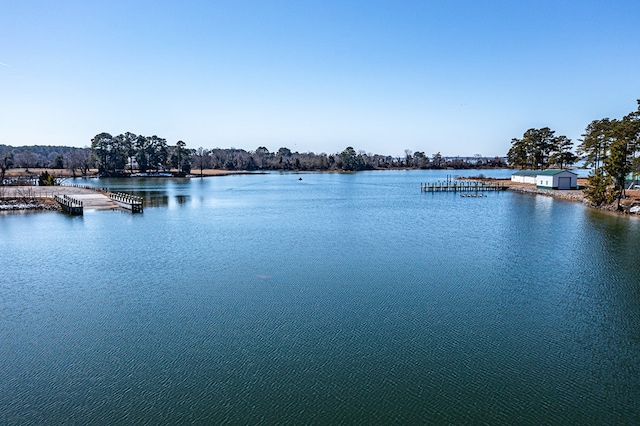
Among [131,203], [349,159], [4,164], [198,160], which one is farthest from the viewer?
[349,159]

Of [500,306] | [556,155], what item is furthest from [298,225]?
[556,155]

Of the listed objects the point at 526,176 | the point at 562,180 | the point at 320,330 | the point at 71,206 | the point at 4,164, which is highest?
the point at 4,164

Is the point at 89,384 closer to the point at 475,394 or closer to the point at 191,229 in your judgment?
the point at 475,394

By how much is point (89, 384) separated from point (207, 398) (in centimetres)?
291

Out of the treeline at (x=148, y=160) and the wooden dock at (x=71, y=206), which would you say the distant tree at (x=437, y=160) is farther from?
the wooden dock at (x=71, y=206)

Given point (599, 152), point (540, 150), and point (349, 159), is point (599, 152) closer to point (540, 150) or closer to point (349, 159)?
point (540, 150)

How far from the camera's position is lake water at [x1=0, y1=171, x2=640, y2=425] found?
9406 millimetres

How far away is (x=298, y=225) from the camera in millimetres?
32094

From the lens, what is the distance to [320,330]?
13070 millimetres

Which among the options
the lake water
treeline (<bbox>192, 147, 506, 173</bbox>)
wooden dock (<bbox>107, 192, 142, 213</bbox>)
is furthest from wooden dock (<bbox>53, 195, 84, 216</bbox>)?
treeline (<bbox>192, 147, 506, 173</bbox>)

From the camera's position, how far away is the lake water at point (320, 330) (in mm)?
9406

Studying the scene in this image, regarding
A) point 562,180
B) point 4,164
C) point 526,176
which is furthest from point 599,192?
point 4,164

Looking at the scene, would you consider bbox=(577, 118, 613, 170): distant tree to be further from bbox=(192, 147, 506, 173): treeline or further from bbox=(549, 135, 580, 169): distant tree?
bbox=(192, 147, 506, 173): treeline

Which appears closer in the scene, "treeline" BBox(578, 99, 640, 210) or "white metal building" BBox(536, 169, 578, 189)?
"treeline" BBox(578, 99, 640, 210)
